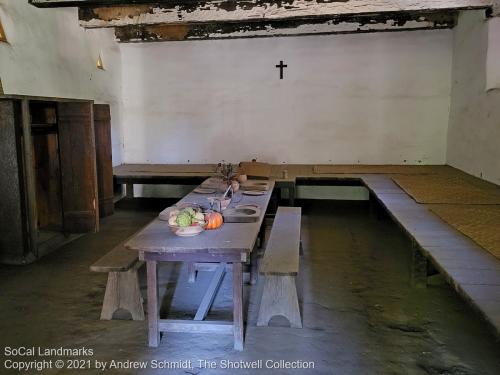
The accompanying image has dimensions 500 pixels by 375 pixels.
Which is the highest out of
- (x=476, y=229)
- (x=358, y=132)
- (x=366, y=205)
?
(x=358, y=132)

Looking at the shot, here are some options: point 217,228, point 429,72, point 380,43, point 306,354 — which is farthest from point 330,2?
point 306,354

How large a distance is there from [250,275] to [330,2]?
11.2 ft

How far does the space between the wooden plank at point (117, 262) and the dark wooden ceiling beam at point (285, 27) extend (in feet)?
14.8

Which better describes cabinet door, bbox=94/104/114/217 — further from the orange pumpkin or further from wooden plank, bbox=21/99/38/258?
the orange pumpkin

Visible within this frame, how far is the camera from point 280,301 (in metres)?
3.06

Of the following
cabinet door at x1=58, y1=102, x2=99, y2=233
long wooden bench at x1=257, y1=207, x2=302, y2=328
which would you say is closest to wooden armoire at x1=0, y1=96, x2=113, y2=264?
cabinet door at x1=58, y1=102, x2=99, y2=233

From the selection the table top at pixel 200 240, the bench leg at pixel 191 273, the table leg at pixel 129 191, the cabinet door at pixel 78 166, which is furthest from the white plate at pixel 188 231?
the table leg at pixel 129 191

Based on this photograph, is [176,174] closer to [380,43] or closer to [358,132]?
[358,132]

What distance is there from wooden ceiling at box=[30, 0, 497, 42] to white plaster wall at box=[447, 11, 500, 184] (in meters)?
0.42

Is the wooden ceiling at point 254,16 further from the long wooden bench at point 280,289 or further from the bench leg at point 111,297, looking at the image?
the long wooden bench at point 280,289

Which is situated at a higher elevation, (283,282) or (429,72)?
(429,72)

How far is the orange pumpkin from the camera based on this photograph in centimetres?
302

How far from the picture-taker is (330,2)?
5.35 meters

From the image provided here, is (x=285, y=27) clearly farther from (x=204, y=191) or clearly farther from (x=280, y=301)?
(x=280, y=301)
